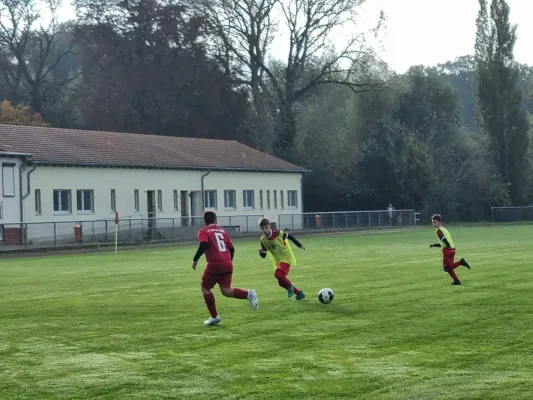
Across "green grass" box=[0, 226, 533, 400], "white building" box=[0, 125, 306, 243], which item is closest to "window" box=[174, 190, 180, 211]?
"white building" box=[0, 125, 306, 243]

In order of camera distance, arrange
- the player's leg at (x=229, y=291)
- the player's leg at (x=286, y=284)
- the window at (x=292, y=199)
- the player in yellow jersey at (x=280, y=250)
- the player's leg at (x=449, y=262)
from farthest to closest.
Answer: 1. the window at (x=292, y=199)
2. the player's leg at (x=449, y=262)
3. the player in yellow jersey at (x=280, y=250)
4. the player's leg at (x=286, y=284)
5. the player's leg at (x=229, y=291)

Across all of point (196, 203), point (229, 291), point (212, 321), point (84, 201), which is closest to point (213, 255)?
point (229, 291)

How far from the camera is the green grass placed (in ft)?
33.8

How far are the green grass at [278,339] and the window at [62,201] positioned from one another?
2798 centimetres

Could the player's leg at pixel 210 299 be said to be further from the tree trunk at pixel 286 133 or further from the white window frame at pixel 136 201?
the tree trunk at pixel 286 133

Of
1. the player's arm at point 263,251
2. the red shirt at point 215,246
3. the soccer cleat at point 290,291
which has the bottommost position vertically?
the soccer cleat at point 290,291

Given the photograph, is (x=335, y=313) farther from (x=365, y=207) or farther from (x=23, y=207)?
(x=365, y=207)

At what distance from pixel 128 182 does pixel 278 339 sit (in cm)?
4456

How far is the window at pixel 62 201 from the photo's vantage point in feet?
173

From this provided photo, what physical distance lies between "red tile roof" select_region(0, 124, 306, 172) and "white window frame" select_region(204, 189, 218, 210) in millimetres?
1652

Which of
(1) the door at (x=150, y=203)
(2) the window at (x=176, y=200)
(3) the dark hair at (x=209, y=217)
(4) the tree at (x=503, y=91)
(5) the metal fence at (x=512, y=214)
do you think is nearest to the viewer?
(3) the dark hair at (x=209, y=217)

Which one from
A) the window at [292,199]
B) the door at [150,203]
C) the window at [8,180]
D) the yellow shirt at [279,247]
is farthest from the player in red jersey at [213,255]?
the window at [292,199]

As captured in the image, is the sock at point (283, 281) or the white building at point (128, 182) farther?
the white building at point (128, 182)

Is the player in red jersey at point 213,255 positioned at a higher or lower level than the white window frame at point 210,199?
lower
